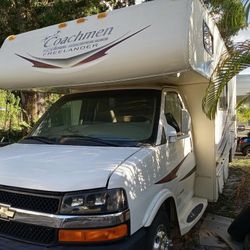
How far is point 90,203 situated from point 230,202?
15.0ft

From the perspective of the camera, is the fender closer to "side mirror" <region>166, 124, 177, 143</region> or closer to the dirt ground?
"side mirror" <region>166, 124, 177, 143</region>

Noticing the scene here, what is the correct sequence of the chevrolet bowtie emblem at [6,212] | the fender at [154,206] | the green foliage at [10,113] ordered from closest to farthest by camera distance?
the chevrolet bowtie emblem at [6,212] < the fender at [154,206] < the green foliage at [10,113]

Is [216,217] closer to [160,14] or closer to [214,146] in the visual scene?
[214,146]

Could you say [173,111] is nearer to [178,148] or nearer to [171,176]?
[178,148]

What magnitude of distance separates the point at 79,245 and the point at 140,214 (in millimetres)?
646

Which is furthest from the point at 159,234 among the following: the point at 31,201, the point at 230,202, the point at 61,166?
the point at 230,202

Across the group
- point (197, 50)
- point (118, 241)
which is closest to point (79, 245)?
point (118, 241)

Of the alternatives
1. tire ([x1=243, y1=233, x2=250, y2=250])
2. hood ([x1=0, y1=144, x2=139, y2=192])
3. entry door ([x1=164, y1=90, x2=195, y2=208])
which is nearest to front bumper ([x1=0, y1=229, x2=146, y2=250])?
hood ([x1=0, y1=144, x2=139, y2=192])

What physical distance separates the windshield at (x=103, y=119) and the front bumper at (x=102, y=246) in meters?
1.12

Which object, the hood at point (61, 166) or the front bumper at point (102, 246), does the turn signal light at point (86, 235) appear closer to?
the front bumper at point (102, 246)

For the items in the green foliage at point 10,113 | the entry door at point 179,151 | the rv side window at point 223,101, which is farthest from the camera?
the green foliage at point 10,113

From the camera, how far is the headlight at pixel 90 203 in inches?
122

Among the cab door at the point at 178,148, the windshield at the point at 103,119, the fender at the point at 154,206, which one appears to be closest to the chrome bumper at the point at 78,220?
the fender at the point at 154,206

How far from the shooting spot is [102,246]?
3.12 m
